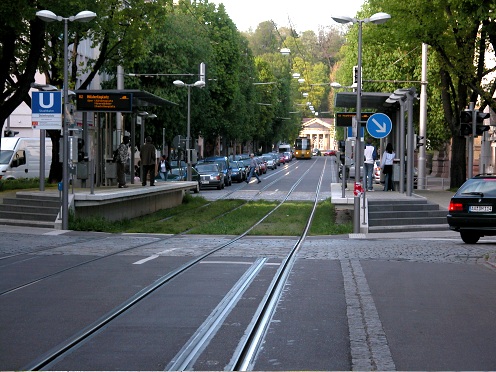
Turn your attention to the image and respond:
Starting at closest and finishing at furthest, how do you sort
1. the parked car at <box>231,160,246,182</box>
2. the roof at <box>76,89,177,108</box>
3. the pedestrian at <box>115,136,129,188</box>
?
the roof at <box>76,89,177,108</box> < the pedestrian at <box>115,136,129,188</box> < the parked car at <box>231,160,246,182</box>

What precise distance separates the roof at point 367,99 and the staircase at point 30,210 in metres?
10.3

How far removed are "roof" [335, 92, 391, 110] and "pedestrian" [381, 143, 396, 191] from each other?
1617 mm

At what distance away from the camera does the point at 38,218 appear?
1064 inches

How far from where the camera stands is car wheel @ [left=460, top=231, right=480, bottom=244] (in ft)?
73.8

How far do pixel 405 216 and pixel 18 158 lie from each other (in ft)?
88.5

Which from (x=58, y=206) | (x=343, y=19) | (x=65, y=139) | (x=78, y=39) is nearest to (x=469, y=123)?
(x=343, y=19)

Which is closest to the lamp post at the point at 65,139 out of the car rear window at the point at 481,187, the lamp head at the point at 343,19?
the lamp head at the point at 343,19

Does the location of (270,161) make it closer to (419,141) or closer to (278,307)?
(419,141)

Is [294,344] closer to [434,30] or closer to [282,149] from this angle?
[434,30]

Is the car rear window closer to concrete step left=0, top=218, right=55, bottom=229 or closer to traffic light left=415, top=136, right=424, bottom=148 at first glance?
concrete step left=0, top=218, right=55, bottom=229

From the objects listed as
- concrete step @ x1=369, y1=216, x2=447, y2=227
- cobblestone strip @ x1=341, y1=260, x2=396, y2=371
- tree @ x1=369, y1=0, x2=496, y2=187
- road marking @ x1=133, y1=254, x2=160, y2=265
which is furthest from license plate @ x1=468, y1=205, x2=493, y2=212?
tree @ x1=369, y1=0, x2=496, y2=187

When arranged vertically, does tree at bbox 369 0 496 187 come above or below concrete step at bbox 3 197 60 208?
above

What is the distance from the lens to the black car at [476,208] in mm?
21594

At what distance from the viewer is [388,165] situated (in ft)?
115
